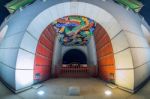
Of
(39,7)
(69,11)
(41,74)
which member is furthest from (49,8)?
(41,74)

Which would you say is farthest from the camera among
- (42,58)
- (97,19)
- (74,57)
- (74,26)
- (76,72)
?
(74,57)

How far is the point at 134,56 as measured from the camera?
7.63 meters

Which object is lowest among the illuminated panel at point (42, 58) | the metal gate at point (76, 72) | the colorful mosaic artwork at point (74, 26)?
the metal gate at point (76, 72)

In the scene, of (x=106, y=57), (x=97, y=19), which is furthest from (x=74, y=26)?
(x=106, y=57)

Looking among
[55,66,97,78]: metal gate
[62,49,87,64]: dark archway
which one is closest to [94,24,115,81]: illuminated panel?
[55,66,97,78]: metal gate

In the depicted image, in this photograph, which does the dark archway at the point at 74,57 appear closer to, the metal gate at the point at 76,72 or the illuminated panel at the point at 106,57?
the metal gate at the point at 76,72

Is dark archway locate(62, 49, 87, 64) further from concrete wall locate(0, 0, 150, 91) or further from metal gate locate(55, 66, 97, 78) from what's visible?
concrete wall locate(0, 0, 150, 91)

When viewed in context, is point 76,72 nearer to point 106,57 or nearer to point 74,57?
point 106,57

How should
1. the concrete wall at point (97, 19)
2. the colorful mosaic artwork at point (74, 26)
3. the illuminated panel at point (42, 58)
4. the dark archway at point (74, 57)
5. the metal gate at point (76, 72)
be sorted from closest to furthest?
1. the concrete wall at point (97, 19)
2. the illuminated panel at point (42, 58)
3. the colorful mosaic artwork at point (74, 26)
4. the metal gate at point (76, 72)
5. the dark archway at point (74, 57)

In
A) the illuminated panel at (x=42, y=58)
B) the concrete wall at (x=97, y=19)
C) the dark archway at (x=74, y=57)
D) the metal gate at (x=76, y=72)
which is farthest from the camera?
the dark archway at (x=74, y=57)

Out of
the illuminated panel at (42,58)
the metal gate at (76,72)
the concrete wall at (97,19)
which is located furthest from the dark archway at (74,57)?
the concrete wall at (97,19)

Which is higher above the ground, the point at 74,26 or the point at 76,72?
the point at 74,26

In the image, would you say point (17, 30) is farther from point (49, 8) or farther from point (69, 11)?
point (69, 11)

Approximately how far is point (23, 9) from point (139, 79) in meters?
8.05
